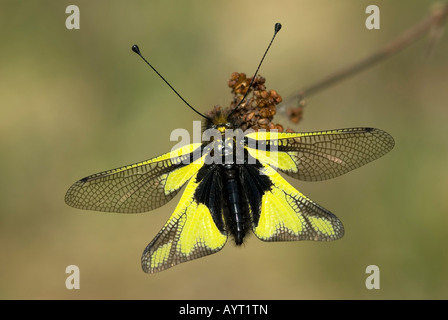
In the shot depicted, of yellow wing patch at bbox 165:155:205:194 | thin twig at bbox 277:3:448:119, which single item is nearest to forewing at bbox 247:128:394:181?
yellow wing patch at bbox 165:155:205:194

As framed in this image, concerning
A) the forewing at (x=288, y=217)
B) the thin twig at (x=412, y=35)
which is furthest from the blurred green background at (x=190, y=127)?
Answer: the thin twig at (x=412, y=35)

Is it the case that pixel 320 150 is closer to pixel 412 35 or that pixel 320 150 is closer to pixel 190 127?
pixel 412 35

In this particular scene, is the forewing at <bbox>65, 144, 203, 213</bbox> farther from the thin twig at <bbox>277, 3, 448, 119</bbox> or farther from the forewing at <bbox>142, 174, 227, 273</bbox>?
the thin twig at <bbox>277, 3, 448, 119</bbox>

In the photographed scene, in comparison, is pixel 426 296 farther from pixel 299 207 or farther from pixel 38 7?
pixel 38 7

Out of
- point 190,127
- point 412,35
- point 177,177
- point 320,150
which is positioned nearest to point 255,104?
point 320,150

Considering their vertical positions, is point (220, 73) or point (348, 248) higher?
point (220, 73)

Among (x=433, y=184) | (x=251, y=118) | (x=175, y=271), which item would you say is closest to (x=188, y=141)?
(x=251, y=118)
